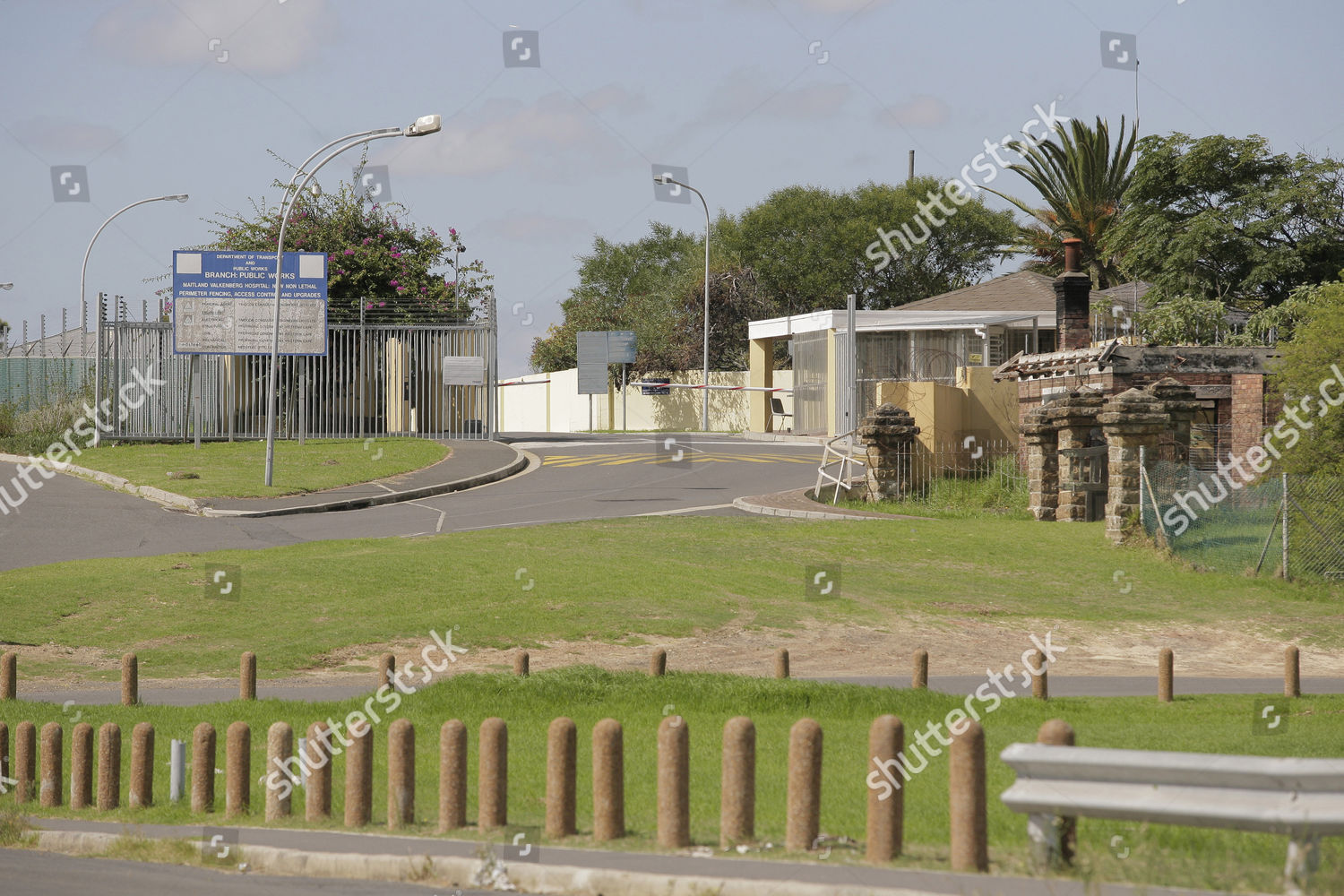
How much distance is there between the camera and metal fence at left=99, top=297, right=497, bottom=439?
36.9 metres

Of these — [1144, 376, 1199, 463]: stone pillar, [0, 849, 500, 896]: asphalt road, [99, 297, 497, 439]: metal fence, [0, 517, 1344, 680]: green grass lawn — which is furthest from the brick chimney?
[0, 849, 500, 896]: asphalt road

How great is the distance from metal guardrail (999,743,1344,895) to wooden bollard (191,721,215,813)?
14.6ft

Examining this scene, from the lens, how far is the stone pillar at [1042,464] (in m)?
25.7

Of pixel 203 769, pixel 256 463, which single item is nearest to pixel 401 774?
pixel 203 769

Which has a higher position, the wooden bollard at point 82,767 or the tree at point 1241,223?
the tree at point 1241,223

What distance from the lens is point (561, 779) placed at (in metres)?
Result: 6.68

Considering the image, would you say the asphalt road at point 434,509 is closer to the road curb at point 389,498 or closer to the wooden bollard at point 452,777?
the road curb at point 389,498

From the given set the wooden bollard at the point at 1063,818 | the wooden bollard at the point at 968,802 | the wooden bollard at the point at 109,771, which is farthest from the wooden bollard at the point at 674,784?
the wooden bollard at the point at 109,771

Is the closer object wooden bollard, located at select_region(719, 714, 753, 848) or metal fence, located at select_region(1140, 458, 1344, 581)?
wooden bollard, located at select_region(719, 714, 753, 848)

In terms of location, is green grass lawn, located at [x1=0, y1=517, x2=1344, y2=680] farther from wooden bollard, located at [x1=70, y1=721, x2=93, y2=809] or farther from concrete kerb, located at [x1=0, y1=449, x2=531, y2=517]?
wooden bollard, located at [x1=70, y1=721, x2=93, y2=809]

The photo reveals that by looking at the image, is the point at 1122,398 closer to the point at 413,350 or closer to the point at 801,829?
the point at 801,829

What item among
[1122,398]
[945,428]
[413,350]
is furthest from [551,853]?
[413,350]

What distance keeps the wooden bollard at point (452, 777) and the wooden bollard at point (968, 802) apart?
8.08ft

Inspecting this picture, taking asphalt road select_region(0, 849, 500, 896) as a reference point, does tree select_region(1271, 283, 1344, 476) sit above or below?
above
